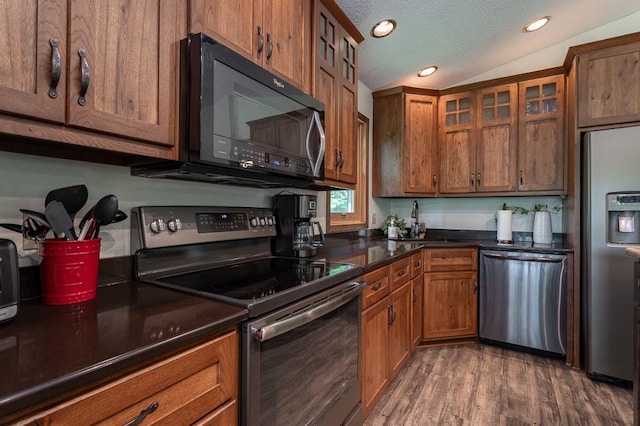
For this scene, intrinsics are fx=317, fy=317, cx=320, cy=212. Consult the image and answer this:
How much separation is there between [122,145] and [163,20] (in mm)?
429

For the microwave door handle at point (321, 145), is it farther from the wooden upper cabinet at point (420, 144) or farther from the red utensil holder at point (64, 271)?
the wooden upper cabinet at point (420, 144)

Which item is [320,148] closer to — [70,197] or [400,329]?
[70,197]

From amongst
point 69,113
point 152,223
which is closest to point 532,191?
point 152,223

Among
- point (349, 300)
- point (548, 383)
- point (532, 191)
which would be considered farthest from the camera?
point (532, 191)

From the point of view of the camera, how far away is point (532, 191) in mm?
2848

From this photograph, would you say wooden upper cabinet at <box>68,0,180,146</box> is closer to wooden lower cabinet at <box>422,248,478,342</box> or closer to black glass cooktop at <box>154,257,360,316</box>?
black glass cooktop at <box>154,257,360,316</box>

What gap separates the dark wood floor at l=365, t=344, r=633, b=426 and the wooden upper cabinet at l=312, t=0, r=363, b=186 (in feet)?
4.70

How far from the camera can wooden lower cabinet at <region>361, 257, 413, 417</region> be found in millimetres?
1713

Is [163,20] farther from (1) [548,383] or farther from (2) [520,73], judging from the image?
(2) [520,73]

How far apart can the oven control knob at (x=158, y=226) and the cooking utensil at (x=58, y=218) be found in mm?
308

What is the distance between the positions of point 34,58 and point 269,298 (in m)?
0.84

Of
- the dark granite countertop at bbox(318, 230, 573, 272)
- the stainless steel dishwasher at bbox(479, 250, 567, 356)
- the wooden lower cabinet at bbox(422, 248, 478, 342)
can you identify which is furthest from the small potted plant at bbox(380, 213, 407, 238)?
the stainless steel dishwasher at bbox(479, 250, 567, 356)

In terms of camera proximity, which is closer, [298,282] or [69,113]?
[69,113]

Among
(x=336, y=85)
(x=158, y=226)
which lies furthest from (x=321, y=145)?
(x=158, y=226)
